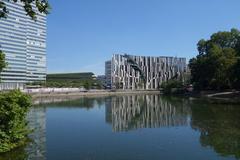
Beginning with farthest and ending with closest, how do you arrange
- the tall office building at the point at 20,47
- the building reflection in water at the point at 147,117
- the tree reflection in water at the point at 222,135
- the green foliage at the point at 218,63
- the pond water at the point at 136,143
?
the tall office building at the point at 20,47
the green foliage at the point at 218,63
the building reflection in water at the point at 147,117
the tree reflection in water at the point at 222,135
the pond water at the point at 136,143

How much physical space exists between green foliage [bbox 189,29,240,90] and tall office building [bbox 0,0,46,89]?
279ft

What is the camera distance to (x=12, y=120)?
22.6 m

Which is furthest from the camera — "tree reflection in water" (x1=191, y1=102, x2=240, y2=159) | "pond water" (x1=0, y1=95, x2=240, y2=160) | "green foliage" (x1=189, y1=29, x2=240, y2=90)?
"green foliage" (x1=189, y1=29, x2=240, y2=90)

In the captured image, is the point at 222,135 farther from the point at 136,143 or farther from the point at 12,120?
the point at 12,120

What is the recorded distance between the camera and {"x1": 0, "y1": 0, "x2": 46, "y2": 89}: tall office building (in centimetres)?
16716

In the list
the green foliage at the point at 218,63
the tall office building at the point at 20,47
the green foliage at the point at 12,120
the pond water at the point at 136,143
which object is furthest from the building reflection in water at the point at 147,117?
the tall office building at the point at 20,47

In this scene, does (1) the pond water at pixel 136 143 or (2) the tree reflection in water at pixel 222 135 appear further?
(2) the tree reflection in water at pixel 222 135

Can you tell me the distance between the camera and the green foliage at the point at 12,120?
22.1 metres

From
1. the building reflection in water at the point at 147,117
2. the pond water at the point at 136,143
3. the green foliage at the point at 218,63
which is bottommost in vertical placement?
the pond water at the point at 136,143

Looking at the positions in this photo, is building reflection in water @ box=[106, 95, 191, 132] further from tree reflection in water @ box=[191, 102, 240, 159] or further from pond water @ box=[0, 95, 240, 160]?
tree reflection in water @ box=[191, 102, 240, 159]

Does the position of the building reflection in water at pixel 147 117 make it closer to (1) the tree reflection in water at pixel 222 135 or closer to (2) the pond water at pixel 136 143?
(2) the pond water at pixel 136 143

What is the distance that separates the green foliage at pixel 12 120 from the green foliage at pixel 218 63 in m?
57.9

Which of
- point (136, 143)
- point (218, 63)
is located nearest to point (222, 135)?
point (136, 143)

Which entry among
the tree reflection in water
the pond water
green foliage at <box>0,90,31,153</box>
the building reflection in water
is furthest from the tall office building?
green foliage at <box>0,90,31,153</box>
